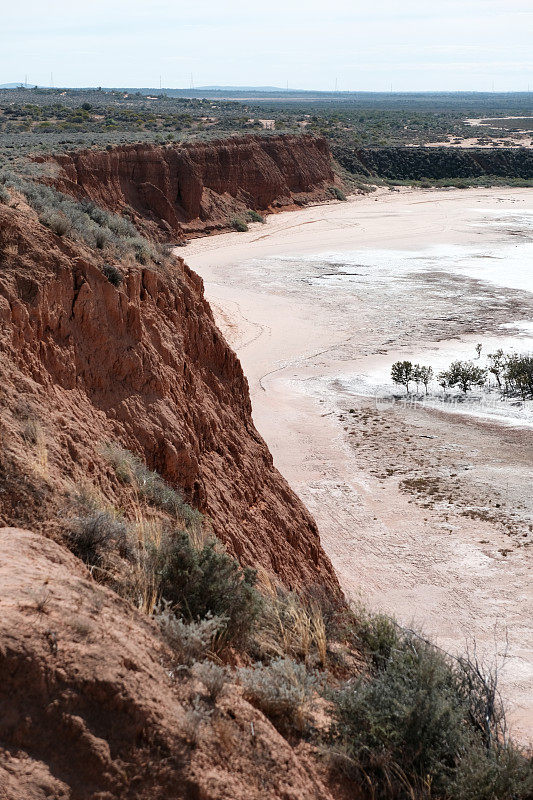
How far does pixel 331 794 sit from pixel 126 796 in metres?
1.50

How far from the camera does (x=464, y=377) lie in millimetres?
26656

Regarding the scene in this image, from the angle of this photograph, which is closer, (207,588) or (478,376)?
(207,588)

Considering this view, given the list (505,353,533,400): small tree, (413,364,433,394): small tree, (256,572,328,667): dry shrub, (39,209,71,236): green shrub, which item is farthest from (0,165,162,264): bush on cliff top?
(505,353,533,400): small tree

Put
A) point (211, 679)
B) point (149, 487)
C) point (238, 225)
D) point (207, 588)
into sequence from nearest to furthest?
point (211, 679), point (207, 588), point (149, 487), point (238, 225)

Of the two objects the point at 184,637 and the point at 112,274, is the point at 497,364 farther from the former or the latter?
the point at 184,637

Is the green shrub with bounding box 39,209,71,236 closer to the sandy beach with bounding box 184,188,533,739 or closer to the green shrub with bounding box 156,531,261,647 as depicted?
the green shrub with bounding box 156,531,261,647

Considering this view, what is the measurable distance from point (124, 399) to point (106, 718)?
18.5 ft

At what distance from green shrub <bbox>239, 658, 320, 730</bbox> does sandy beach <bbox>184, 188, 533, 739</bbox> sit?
20.5ft

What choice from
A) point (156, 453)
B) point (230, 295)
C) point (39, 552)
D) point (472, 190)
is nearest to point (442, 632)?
point (156, 453)

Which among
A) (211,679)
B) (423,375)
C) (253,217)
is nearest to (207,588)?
(211,679)

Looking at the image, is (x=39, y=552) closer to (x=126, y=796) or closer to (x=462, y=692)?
(x=126, y=796)

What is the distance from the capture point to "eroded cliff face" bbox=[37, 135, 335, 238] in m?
44.6

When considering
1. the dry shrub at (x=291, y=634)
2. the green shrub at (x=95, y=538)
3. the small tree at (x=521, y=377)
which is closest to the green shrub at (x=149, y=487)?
the dry shrub at (x=291, y=634)

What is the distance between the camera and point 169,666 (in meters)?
4.62
